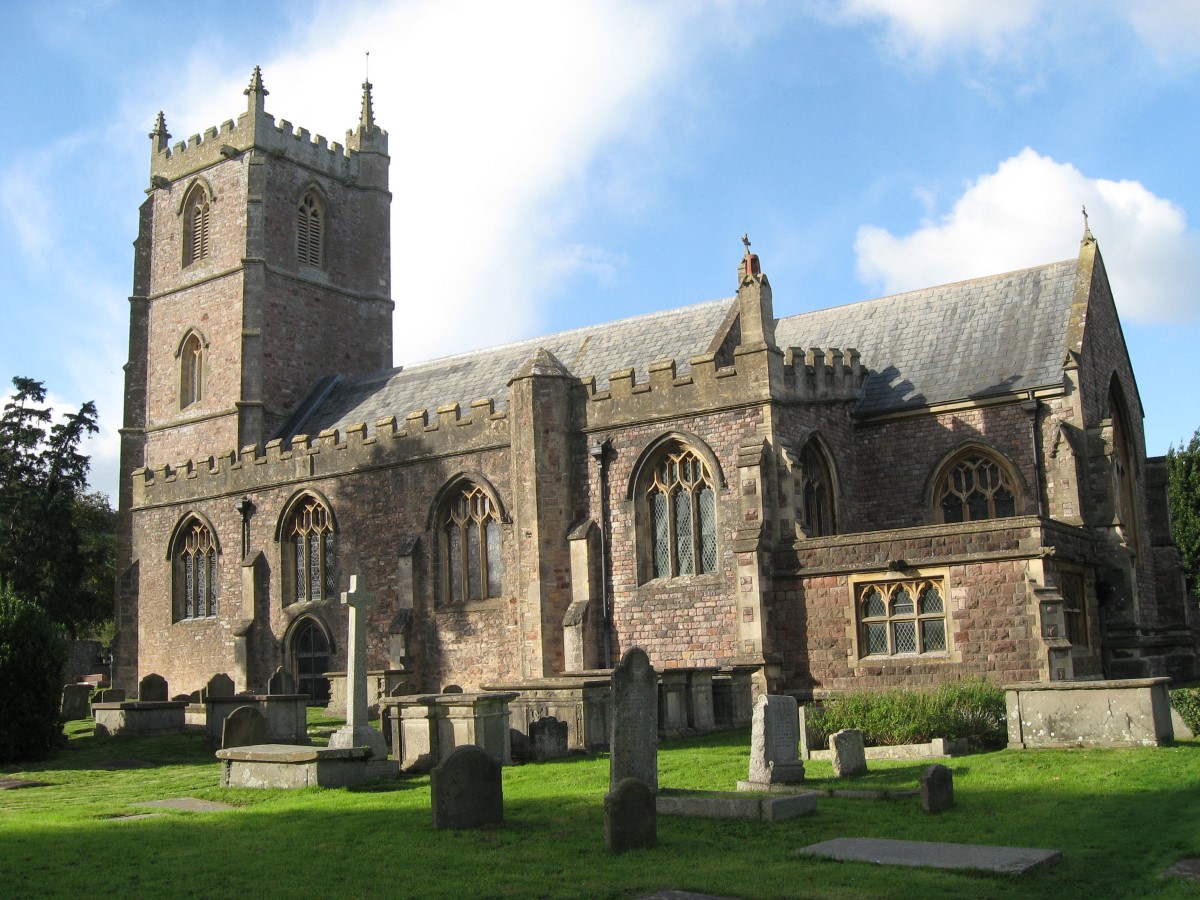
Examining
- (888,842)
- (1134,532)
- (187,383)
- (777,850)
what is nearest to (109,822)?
(777,850)

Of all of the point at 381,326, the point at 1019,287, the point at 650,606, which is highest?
the point at 381,326

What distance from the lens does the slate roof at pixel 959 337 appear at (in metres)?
24.3

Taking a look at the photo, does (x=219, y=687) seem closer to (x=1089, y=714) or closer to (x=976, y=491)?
(x=976, y=491)

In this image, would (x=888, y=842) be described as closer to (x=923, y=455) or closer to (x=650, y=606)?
(x=650, y=606)

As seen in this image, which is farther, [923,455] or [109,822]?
[923,455]

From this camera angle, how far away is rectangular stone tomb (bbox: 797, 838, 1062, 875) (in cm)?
833

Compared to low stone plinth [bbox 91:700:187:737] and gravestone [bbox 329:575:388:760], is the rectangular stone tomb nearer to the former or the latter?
gravestone [bbox 329:575:388:760]

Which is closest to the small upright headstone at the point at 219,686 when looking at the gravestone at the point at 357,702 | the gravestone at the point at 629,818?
the gravestone at the point at 357,702

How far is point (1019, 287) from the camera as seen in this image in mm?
26422

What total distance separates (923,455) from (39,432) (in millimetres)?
31976

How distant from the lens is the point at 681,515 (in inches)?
927

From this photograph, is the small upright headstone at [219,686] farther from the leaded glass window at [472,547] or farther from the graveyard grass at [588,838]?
the graveyard grass at [588,838]

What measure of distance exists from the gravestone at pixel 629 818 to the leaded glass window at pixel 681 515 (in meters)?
13.5

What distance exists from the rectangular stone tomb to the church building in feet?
32.7
